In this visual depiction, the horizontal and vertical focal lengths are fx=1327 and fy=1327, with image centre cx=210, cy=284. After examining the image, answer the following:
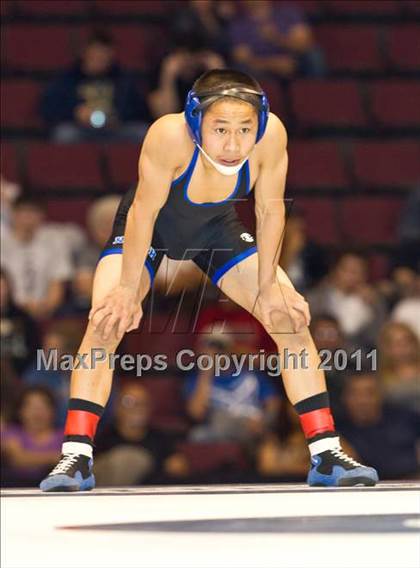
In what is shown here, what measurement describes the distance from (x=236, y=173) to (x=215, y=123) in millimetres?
244

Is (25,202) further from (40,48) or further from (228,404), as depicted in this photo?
(40,48)

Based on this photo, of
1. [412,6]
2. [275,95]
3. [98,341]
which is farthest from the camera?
[412,6]

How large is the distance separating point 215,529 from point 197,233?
1210 millimetres

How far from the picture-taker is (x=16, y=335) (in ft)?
23.4

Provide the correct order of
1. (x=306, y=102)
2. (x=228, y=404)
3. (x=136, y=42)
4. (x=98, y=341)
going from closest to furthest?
(x=98, y=341) < (x=228, y=404) < (x=306, y=102) < (x=136, y=42)

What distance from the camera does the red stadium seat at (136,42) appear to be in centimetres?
947

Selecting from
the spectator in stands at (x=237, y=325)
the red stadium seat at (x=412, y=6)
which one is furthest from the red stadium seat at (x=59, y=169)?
the red stadium seat at (x=412, y=6)

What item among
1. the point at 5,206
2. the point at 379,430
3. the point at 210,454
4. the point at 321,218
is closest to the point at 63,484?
the point at 210,454

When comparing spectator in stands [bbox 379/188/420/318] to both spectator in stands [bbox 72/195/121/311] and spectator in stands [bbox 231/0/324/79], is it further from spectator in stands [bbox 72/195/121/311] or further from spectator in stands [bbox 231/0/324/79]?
spectator in stands [bbox 72/195/121/311]

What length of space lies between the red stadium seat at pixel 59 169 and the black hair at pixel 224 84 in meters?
4.14

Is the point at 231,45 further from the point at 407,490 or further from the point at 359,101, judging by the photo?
the point at 407,490

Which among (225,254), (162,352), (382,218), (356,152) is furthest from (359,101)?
(225,254)

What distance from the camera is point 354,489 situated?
462 centimetres

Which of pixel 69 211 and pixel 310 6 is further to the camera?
pixel 310 6
